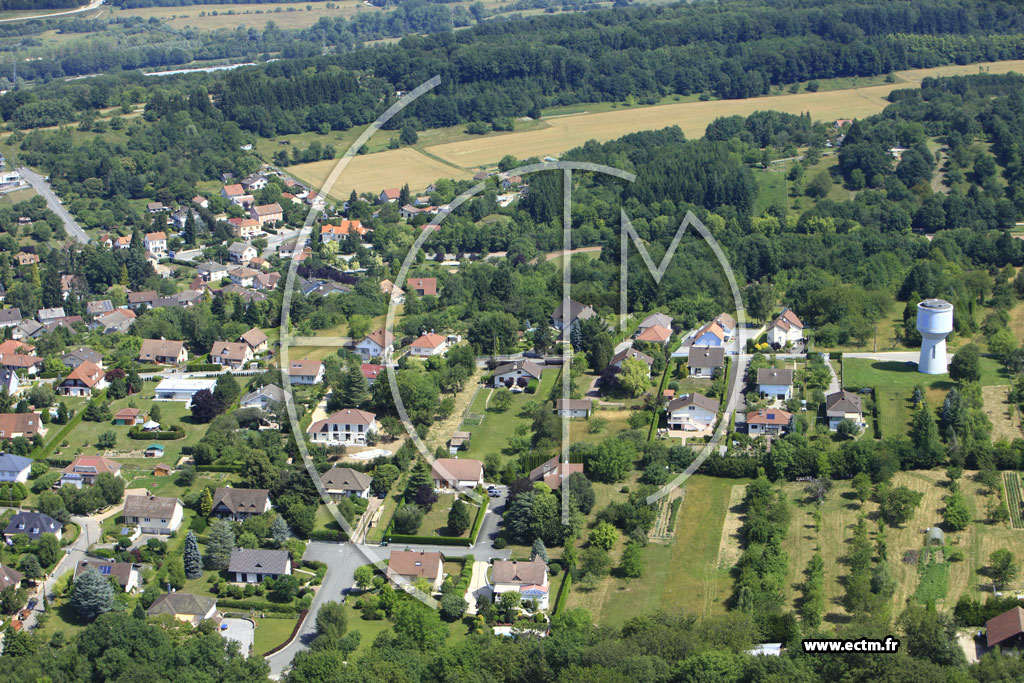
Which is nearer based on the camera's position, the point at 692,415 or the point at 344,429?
the point at 692,415

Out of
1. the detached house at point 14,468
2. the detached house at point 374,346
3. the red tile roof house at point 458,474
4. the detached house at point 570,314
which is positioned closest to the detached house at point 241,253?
the detached house at point 374,346

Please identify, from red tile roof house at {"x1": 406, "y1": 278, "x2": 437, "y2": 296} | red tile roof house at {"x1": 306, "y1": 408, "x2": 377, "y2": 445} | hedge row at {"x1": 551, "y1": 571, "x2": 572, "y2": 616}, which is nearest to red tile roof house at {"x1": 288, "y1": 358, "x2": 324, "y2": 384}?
red tile roof house at {"x1": 306, "y1": 408, "x2": 377, "y2": 445}

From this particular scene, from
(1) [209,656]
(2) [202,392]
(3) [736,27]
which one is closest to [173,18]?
(3) [736,27]

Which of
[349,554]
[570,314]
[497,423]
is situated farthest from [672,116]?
[349,554]

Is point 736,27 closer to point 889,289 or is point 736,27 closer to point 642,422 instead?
point 889,289

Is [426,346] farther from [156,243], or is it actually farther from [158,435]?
[156,243]

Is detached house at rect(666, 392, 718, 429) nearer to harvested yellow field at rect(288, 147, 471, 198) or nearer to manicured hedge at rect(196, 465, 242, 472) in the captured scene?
manicured hedge at rect(196, 465, 242, 472)

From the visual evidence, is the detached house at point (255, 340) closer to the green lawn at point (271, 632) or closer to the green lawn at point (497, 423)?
the green lawn at point (497, 423)
